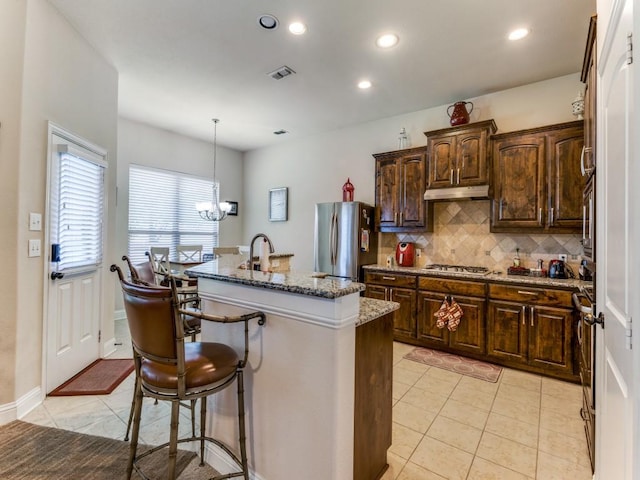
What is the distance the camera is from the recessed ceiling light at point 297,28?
2.57 metres

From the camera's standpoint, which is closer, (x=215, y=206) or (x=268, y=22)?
(x=268, y=22)

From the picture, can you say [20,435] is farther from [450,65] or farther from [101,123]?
[450,65]

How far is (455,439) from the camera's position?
2.09m

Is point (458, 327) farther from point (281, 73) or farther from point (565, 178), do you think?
point (281, 73)

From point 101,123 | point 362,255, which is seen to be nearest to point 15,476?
point 101,123

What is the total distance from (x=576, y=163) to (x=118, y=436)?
14.6 ft

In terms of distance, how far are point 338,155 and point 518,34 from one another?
9.32ft

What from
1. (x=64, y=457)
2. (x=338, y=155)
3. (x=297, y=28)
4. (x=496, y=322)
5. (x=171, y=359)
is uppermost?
(x=297, y=28)

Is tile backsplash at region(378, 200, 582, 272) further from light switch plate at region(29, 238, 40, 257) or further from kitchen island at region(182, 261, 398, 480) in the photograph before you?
light switch plate at region(29, 238, 40, 257)

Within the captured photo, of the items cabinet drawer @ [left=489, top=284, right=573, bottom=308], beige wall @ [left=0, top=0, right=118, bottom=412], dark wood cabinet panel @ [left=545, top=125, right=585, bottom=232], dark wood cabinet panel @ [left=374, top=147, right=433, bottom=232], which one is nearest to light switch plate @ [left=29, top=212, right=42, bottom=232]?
beige wall @ [left=0, top=0, right=118, bottom=412]

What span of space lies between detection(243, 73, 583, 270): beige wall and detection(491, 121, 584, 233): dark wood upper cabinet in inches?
15.6

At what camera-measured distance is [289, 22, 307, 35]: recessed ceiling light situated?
2566 mm

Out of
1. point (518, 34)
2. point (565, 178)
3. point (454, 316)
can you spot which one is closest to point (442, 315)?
point (454, 316)

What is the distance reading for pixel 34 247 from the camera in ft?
7.74
